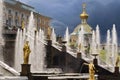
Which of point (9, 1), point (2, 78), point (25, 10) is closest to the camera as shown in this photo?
point (2, 78)

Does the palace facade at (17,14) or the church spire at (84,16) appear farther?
the palace facade at (17,14)

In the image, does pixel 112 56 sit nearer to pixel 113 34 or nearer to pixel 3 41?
pixel 113 34

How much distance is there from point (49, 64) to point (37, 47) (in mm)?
2055

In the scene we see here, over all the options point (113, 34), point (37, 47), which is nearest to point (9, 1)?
point (113, 34)

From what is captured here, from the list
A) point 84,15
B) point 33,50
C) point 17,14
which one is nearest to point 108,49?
point 33,50

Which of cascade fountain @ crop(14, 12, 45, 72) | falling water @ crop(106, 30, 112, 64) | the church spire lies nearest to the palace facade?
the church spire

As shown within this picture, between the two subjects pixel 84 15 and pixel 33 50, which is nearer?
pixel 33 50

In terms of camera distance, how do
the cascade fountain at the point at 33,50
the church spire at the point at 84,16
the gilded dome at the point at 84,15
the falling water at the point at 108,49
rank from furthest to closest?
the gilded dome at the point at 84,15 → the church spire at the point at 84,16 → the falling water at the point at 108,49 → the cascade fountain at the point at 33,50

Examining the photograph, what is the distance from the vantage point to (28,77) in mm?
20219

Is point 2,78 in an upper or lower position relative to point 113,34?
lower

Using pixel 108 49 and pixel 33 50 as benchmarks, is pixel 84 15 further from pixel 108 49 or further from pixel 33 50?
pixel 33 50

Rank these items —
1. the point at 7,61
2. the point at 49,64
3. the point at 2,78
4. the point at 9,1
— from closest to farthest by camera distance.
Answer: the point at 2,78, the point at 7,61, the point at 49,64, the point at 9,1

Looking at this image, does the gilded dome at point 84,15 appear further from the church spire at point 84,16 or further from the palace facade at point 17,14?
the palace facade at point 17,14

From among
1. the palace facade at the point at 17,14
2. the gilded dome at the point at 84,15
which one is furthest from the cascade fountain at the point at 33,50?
the palace facade at the point at 17,14
